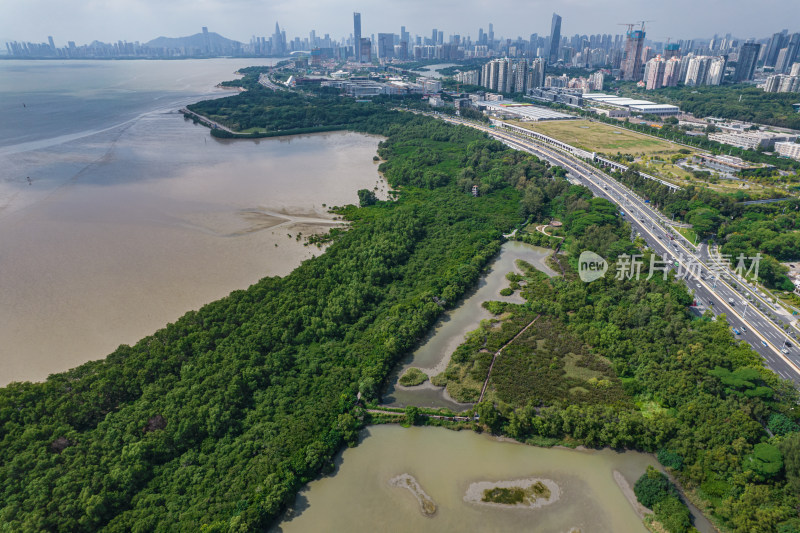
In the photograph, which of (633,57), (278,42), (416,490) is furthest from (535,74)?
(278,42)

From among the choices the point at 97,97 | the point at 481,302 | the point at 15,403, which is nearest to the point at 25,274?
the point at 15,403

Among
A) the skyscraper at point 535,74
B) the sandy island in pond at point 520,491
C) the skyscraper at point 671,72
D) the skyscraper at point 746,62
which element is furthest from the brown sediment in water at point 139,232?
the skyscraper at point 746,62

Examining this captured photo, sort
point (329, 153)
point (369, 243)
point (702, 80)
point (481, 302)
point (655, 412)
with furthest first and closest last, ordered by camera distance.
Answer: point (702, 80) < point (329, 153) < point (369, 243) < point (481, 302) < point (655, 412)

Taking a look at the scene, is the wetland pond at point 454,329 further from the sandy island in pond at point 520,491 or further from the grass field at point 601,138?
the grass field at point 601,138

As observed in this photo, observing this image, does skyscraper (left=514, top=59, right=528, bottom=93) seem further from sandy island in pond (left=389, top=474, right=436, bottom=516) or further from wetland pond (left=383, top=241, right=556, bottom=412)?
sandy island in pond (left=389, top=474, right=436, bottom=516)

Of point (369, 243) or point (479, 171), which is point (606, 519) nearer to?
point (369, 243)

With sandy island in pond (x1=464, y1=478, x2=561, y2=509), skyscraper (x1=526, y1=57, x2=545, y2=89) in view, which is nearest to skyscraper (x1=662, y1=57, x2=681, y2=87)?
skyscraper (x1=526, y1=57, x2=545, y2=89)
